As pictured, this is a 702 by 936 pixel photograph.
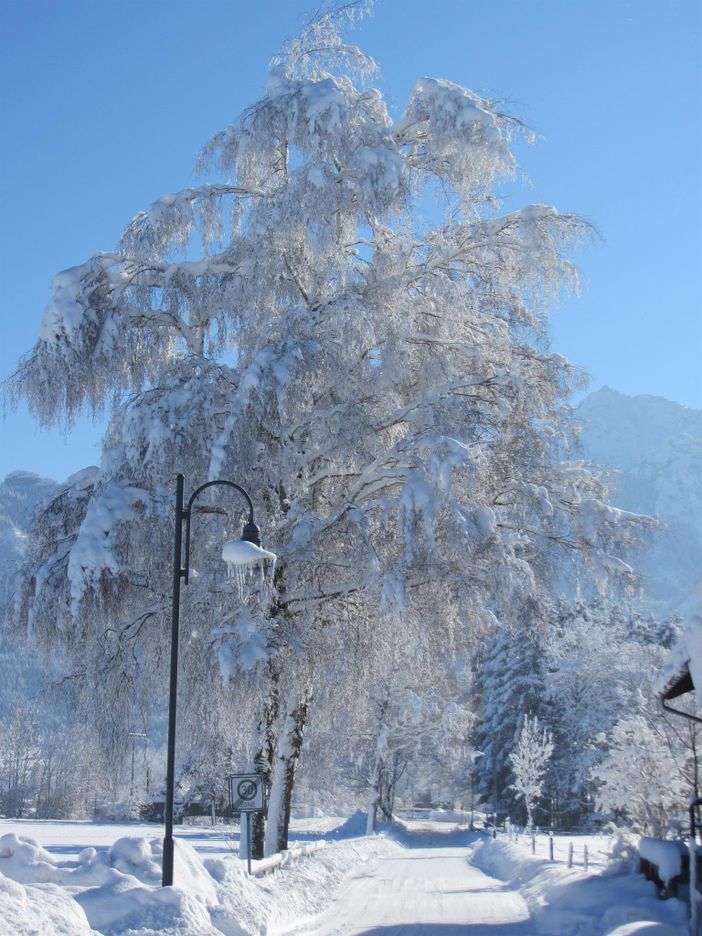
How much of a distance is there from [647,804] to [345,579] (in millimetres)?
9205

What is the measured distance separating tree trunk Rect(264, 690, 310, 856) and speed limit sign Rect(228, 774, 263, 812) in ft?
11.4

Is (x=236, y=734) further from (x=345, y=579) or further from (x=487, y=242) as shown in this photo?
(x=487, y=242)

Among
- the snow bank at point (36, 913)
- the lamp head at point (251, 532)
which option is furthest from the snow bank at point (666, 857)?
the snow bank at point (36, 913)

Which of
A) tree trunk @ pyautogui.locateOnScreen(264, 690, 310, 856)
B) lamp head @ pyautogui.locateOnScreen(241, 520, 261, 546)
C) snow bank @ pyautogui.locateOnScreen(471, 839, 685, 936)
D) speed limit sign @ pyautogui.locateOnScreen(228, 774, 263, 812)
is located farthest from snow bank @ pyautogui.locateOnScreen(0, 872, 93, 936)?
tree trunk @ pyautogui.locateOnScreen(264, 690, 310, 856)

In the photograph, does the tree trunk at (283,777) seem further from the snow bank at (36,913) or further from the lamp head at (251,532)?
the snow bank at (36,913)

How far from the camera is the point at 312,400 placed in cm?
1662

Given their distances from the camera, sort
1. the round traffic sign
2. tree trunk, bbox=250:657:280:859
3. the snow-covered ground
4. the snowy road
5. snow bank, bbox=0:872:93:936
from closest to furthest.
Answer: snow bank, bbox=0:872:93:936 < the snow-covered ground < the round traffic sign < the snowy road < tree trunk, bbox=250:657:280:859

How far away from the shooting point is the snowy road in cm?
1420

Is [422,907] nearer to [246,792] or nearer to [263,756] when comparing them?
[263,756]

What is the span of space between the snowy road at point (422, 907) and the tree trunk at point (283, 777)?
1585 millimetres

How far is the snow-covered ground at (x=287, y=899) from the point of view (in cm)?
980

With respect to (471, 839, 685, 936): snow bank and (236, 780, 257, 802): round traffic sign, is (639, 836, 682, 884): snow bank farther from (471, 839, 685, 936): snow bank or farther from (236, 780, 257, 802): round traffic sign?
(236, 780, 257, 802): round traffic sign

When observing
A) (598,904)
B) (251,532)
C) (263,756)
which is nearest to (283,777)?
(263,756)

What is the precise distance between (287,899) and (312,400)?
800cm
